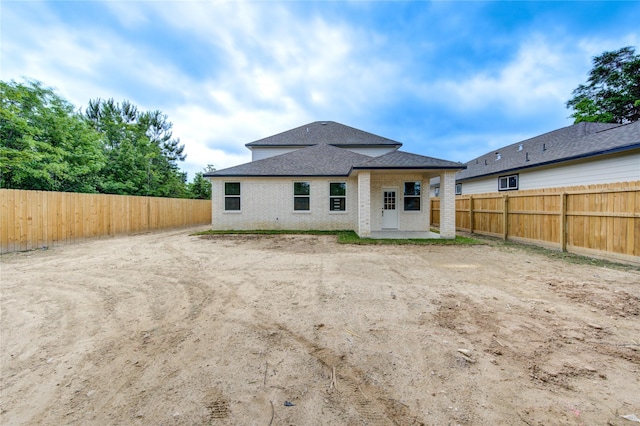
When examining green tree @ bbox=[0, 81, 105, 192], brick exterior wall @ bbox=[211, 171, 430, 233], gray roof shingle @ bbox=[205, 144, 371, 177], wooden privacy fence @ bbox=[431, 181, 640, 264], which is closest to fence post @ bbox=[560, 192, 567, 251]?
wooden privacy fence @ bbox=[431, 181, 640, 264]

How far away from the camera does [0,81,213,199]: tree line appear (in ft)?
35.8

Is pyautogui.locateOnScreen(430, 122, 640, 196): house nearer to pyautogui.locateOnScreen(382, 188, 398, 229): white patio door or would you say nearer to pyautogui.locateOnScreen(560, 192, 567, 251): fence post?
pyautogui.locateOnScreen(560, 192, 567, 251): fence post

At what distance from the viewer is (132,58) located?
11.7 m

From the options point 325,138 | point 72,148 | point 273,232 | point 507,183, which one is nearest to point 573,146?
point 507,183

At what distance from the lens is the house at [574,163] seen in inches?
318

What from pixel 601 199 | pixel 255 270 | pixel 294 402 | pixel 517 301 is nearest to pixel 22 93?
pixel 255 270

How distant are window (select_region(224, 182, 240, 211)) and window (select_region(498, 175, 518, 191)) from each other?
581 inches

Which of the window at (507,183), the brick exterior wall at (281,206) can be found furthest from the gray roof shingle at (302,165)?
the window at (507,183)

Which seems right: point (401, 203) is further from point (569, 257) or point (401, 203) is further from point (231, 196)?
point (231, 196)

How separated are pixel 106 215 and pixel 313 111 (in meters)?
19.4

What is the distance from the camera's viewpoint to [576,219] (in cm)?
765

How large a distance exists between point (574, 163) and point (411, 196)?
618cm

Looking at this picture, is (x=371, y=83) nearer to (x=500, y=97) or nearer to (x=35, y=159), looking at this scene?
(x=500, y=97)

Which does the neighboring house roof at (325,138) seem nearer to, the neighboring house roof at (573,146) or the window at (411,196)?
the neighboring house roof at (573,146)
